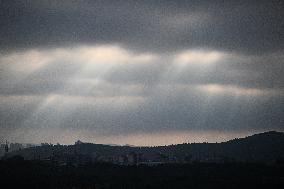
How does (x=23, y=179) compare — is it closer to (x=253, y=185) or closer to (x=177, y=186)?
(x=177, y=186)

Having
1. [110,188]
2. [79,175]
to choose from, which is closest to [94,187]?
[110,188]

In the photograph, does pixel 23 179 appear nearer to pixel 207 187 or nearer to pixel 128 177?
pixel 128 177

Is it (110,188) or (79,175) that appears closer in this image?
(110,188)

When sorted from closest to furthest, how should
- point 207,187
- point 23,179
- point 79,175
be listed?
point 23,179 < point 207,187 < point 79,175

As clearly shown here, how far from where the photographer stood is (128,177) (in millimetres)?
197125

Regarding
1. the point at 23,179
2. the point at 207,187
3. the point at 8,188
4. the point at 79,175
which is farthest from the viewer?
the point at 79,175

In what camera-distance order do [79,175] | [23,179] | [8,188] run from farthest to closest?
[79,175] < [23,179] < [8,188]

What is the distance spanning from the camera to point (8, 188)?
150 m

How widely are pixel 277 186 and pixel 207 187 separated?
109 ft

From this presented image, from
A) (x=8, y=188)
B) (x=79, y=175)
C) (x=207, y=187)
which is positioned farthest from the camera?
(x=79, y=175)

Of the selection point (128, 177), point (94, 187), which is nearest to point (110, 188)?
point (94, 187)

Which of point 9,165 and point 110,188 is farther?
point 9,165

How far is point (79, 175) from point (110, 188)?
2982 cm

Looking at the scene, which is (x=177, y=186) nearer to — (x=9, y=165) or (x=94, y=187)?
(x=94, y=187)
